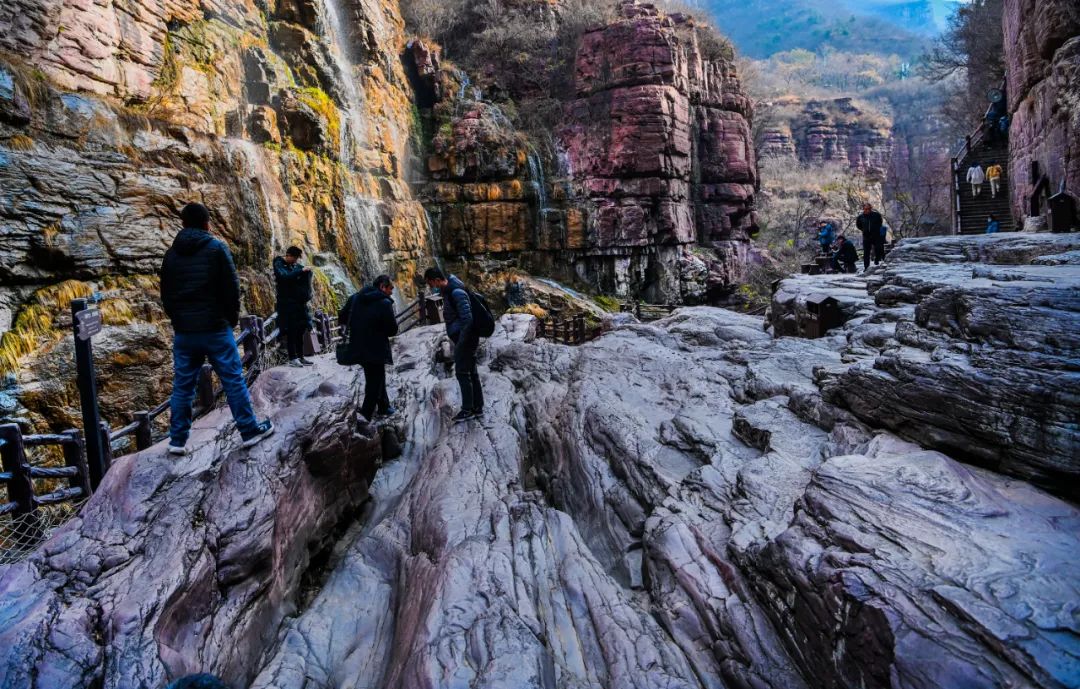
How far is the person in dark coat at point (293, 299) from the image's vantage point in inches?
310

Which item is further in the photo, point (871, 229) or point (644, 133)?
point (644, 133)

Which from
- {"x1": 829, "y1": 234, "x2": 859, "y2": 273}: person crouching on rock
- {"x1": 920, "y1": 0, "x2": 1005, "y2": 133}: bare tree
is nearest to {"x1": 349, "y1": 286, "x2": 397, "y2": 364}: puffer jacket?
{"x1": 829, "y1": 234, "x2": 859, "y2": 273}: person crouching on rock

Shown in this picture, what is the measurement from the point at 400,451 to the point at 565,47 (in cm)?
2740

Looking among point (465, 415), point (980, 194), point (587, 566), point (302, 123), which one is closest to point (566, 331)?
point (465, 415)

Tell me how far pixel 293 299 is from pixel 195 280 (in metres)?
3.63

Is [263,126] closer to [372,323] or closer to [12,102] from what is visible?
[12,102]

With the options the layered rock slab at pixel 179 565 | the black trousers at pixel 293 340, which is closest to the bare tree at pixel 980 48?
the black trousers at pixel 293 340

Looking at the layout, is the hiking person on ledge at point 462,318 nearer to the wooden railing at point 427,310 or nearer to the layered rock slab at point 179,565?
the layered rock slab at point 179,565

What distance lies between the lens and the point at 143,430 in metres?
6.65

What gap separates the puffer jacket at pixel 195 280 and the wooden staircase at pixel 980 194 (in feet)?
70.9

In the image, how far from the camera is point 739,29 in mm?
110562

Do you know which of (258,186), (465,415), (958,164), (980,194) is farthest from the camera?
(958,164)

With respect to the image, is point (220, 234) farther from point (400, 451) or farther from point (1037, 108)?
point (1037, 108)

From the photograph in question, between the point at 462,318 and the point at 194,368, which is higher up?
the point at 462,318
